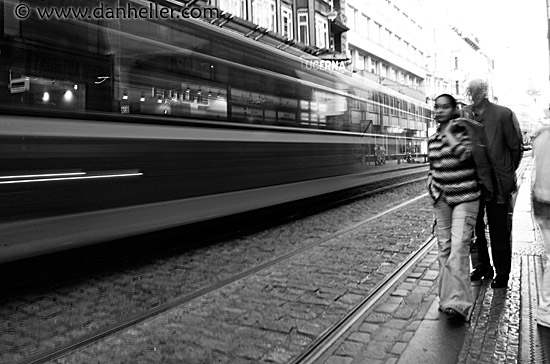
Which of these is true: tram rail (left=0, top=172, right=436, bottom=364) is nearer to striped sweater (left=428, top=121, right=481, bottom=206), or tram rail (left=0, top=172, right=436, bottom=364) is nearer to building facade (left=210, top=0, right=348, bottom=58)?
striped sweater (left=428, top=121, right=481, bottom=206)

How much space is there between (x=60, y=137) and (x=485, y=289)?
4.52 m

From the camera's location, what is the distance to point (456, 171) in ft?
14.1

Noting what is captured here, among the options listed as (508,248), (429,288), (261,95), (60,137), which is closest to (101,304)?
(60,137)

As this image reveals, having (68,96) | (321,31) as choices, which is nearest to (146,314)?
(68,96)

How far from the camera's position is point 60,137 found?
5312 millimetres

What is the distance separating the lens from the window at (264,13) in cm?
2868

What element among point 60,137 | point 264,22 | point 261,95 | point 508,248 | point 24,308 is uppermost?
point 264,22

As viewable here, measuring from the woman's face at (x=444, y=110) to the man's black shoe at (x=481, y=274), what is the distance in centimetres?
190

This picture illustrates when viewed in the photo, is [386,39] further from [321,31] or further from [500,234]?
[500,234]

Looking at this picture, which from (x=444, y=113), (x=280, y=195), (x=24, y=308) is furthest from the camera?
(x=280, y=195)

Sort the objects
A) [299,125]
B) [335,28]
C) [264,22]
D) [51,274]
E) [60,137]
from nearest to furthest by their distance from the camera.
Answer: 1. [60,137]
2. [51,274]
3. [299,125]
4. [264,22]
5. [335,28]

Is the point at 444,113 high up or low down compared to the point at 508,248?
up

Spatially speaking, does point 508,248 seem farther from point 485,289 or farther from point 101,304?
point 101,304

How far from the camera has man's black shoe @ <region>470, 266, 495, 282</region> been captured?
5367 mm
